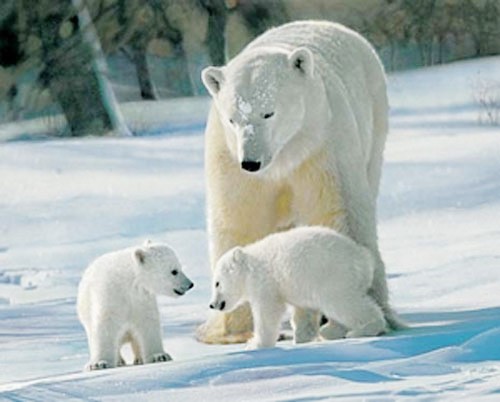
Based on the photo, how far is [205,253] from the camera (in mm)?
7250

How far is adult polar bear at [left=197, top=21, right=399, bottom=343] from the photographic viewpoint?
476cm

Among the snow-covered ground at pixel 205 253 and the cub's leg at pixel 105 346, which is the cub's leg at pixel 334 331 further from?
the cub's leg at pixel 105 346

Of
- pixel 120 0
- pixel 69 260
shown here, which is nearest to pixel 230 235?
pixel 69 260

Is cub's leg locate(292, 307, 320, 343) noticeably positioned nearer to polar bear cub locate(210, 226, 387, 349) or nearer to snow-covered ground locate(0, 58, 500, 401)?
polar bear cub locate(210, 226, 387, 349)

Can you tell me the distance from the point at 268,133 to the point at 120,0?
19.3ft

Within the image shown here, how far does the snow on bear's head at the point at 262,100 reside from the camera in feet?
15.4

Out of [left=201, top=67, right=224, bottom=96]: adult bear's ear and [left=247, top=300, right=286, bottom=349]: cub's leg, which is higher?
[left=201, top=67, right=224, bottom=96]: adult bear's ear

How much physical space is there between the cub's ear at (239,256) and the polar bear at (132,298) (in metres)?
0.17

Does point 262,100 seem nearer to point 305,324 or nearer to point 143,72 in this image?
point 305,324

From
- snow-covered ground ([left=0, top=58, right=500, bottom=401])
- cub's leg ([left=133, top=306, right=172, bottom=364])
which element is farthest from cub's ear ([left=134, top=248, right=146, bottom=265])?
snow-covered ground ([left=0, top=58, right=500, bottom=401])

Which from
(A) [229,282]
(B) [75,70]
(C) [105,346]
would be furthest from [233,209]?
(B) [75,70]

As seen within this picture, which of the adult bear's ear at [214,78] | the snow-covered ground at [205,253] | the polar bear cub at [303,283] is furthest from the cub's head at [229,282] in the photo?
the adult bear's ear at [214,78]

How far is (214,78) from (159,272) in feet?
2.41

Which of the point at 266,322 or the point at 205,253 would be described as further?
the point at 205,253
